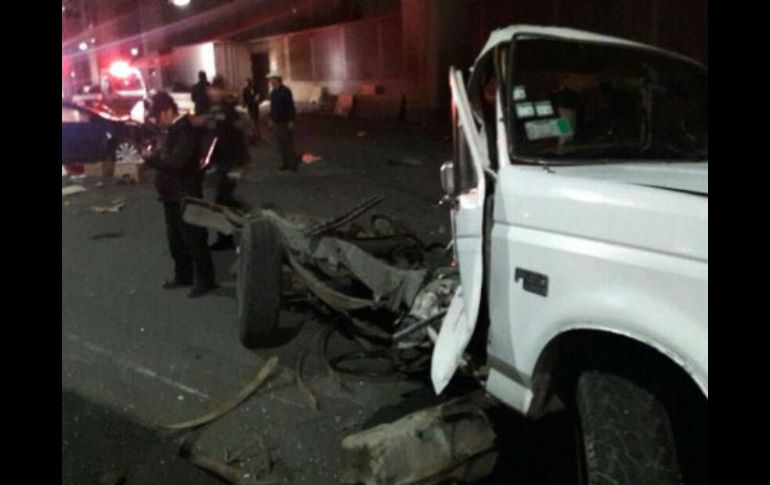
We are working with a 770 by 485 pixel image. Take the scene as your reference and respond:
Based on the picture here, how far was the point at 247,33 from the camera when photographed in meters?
38.8

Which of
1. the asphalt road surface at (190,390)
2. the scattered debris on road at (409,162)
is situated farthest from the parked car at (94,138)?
the asphalt road surface at (190,390)

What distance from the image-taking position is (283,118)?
14039mm

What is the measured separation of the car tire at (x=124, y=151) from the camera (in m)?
15.0

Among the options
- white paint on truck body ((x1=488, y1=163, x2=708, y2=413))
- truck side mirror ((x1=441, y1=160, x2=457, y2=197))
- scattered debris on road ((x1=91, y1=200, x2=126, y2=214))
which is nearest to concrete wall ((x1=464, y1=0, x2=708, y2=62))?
scattered debris on road ((x1=91, y1=200, x2=126, y2=214))

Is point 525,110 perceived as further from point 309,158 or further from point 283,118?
point 309,158

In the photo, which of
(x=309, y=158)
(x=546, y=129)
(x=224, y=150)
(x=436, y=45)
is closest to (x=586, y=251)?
(x=546, y=129)

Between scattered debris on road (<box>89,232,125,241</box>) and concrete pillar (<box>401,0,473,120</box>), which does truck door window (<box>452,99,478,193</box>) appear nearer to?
scattered debris on road (<box>89,232,125,241</box>)

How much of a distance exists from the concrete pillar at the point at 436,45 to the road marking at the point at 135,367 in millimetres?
18601

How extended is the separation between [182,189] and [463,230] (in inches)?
162

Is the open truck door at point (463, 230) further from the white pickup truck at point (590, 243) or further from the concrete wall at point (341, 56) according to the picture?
the concrete wall at point (341, 56)

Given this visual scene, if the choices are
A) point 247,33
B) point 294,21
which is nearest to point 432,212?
point 294,21

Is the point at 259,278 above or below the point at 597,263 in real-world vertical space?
below

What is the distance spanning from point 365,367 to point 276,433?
43.0 inches
